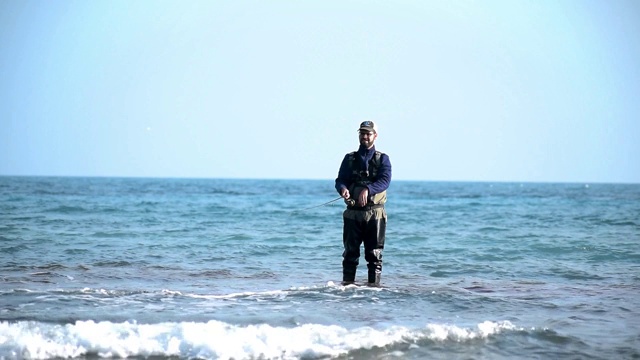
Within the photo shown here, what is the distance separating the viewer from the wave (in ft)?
19.9

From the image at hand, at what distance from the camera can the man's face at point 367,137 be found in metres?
8.89

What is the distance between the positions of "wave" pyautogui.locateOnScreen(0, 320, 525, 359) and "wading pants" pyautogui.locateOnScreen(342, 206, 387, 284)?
2278 mm

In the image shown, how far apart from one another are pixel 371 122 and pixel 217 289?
9.96 ft

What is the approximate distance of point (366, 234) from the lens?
9141 millimetres

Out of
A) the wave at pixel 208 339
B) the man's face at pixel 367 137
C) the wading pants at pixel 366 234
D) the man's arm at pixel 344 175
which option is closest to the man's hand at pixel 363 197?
the wading pants at pixel 366 234

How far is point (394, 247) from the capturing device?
15398 mm

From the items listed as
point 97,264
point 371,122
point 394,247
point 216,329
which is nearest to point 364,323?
point 216,329

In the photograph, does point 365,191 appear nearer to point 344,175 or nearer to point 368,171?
point 368,171

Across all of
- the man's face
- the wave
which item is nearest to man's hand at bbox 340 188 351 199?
the man's face

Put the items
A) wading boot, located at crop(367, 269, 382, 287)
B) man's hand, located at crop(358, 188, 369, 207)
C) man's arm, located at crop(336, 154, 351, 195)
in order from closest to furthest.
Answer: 1. man's hand, located at crop(358, 188, 369, 207)
2. man's arm, located at crop(336, 154, 351, 195)
3. wading boot, located at crop(367, 269, 382, 287)

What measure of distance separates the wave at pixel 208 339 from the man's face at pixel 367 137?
279cm

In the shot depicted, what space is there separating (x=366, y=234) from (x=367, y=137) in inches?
49.7

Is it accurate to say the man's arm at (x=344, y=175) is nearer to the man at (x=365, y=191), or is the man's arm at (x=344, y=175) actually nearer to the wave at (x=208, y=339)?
the man at (x=365, y=191)

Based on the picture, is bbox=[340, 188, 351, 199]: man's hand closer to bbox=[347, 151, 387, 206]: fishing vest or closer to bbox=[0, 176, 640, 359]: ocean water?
bbox=[347, 151, 387, 206]: fishing vest
